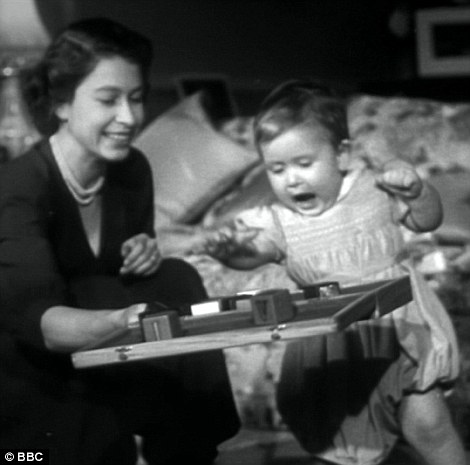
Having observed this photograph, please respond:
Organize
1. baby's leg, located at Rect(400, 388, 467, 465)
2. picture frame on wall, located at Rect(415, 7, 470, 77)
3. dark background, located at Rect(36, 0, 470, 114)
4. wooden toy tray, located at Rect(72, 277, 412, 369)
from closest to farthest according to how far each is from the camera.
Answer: wooden toy tray, located at Rect(72, 277, 412, 369) < baby's leg, located at Rect(400, 388, 467, 465) < dark background, located at Rect(36, 0, 470, 114) < picture frame on wall, located at Rect(415, 7, 470, 77)

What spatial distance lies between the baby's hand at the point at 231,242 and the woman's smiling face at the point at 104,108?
107 millimetres

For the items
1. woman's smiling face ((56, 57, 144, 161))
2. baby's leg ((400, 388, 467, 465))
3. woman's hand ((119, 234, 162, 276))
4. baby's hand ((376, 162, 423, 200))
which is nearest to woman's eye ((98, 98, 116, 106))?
woman's smiling face ((56, 57, 144, 161))

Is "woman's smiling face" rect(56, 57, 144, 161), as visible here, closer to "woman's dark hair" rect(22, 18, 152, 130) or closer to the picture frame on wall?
"woman's dark hair" rect(22, 18, 152, 130)

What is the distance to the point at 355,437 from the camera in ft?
3.21

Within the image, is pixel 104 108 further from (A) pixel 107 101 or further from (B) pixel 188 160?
(B) pixel 188 160

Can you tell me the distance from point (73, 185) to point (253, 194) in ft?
0.57

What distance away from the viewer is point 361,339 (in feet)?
3.18

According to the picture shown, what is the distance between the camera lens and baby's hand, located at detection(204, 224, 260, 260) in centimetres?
100

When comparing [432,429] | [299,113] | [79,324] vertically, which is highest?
[299,113]

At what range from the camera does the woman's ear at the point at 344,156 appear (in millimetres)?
970

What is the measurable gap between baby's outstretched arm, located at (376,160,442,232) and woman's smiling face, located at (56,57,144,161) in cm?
20

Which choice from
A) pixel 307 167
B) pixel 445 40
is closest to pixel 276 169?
pixel 307 167

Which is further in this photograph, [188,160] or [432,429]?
[188,160]

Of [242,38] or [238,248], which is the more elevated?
[242,38]
